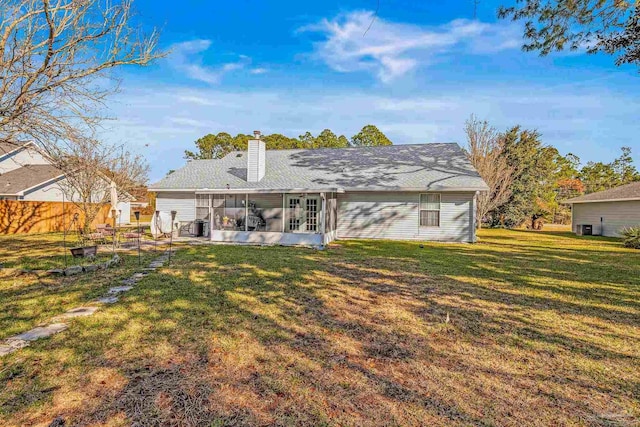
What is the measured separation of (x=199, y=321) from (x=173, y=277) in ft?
9.56

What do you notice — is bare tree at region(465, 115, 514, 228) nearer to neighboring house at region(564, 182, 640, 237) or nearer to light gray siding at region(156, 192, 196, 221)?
neighboring house at region(564, 182, 640, 237)

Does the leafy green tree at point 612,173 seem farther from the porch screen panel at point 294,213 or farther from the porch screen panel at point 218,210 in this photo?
the porch screen panel at point 218,210

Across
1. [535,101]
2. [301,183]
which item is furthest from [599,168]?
[301,183]

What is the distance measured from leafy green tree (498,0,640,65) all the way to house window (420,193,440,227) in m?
7.51

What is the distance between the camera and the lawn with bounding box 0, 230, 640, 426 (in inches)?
100.0

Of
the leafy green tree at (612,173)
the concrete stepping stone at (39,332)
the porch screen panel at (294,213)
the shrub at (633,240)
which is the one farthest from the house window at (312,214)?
the leafy green tree at (612,173)

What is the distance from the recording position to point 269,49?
16344 millimetres

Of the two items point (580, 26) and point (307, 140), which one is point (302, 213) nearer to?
point (580, 26)

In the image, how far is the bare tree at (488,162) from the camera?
860 inches

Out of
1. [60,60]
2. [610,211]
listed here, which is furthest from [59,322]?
[610,211]

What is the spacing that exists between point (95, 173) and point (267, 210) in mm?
6811

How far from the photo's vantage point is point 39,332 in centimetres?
397

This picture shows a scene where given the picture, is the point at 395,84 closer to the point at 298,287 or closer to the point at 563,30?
the point at 563,30

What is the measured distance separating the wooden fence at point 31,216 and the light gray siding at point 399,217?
12532mm
